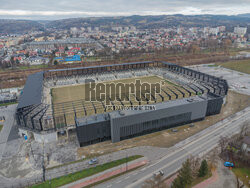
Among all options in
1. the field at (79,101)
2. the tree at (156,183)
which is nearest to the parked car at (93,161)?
the tree at (156,183)

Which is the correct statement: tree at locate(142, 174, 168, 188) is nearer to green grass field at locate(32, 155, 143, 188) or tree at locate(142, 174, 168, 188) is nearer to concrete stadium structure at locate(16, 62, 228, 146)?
green grass field at locate(32, 155, 143, 188)

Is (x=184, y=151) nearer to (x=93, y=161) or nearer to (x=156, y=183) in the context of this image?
(x=156, y=183)

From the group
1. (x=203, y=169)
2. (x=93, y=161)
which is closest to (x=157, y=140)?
Answer: (x=203, y=169)

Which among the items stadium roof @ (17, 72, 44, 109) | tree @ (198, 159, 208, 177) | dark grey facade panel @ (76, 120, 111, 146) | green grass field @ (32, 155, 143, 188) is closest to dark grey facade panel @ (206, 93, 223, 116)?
tree @ (198, 159, 208, 177)

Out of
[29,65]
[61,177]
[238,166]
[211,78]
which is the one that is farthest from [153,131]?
[29,65]

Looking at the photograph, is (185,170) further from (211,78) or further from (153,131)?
(211,78)

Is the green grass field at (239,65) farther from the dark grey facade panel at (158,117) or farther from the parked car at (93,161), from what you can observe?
the parked car at (93,161)
